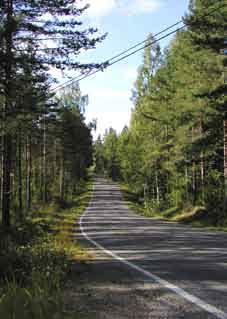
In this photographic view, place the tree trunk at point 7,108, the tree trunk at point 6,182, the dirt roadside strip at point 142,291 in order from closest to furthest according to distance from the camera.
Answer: the dirt roadside strip at point 142,291 → the tree trunk at point 7,108 → the tree trunk at point 6,182

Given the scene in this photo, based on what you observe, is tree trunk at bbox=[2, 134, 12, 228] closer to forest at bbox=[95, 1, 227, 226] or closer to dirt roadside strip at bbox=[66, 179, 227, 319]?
forest at bbox=[95, 1, 227, 226]

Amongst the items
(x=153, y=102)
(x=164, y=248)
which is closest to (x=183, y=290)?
(x=164, y=248)

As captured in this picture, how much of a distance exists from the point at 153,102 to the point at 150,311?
36926 mm

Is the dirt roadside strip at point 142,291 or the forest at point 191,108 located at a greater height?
the forest at point 191,108

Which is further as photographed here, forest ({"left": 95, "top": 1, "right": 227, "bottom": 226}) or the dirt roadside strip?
forest ({"left": 95, "top": 1, "right": 227, "bottom": 226})

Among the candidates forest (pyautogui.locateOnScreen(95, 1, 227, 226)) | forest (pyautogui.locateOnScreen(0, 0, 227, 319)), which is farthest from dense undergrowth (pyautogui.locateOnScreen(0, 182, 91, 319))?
forest (pyautogui.locateOnScreen(95, 1, 227, 226))

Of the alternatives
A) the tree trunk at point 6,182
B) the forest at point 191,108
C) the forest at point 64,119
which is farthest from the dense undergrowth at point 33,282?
the tree trunk at point 6,182

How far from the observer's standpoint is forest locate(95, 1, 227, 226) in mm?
25188

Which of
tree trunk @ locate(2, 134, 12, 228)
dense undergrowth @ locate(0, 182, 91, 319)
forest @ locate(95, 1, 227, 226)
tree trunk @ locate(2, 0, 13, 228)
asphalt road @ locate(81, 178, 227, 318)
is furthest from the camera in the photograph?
forest @ locate(95, 1, 227, 226)

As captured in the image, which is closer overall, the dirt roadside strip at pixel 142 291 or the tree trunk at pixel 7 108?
the dirt roadside strip at pixel 142 291

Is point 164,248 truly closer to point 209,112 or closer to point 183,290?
point 183,290

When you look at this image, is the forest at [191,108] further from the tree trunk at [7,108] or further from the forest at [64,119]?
the tree trunk at [7,108]

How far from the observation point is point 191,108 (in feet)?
95.7

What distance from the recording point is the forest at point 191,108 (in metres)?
25.2
